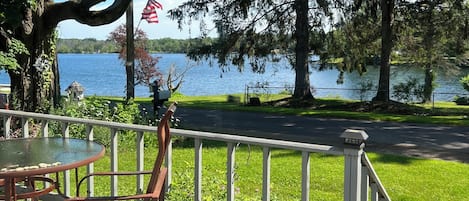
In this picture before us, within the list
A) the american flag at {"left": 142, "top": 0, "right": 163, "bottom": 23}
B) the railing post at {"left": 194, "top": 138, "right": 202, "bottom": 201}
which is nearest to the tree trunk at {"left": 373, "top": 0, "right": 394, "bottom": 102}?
the american flag at {"left": 142, "top": 0, "right": 163, "bottom": 23}

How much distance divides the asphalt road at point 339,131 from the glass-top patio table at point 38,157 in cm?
549

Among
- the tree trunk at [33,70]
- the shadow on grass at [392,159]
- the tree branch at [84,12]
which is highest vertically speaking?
the tree branch at [84,12]

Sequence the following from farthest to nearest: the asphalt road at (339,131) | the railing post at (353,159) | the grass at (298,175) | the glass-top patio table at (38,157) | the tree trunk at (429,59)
Result: the tree trunk at (429,59)
the asphalt road at (339,131)
the grass at (298,175)
the glass-top patio table at (38,157)
the railing post at (353,159)

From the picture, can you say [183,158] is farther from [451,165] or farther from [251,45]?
[251,45]

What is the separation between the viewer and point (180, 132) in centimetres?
371

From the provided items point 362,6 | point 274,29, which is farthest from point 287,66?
point 362,6

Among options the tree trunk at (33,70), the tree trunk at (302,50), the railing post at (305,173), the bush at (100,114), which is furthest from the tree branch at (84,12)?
the tree trunk at (302,50)

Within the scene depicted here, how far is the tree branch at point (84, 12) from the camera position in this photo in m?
9.37

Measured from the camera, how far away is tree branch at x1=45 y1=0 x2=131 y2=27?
9367 millimetres

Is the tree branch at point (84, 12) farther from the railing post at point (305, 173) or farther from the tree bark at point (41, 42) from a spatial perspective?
the railing post at point (305, 173)

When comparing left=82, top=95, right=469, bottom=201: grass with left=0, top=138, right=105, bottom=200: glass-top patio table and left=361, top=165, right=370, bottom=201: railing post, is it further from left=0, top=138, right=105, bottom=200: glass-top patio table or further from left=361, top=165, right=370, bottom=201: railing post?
left=361, top=165, right=370, bottom=201: railing post

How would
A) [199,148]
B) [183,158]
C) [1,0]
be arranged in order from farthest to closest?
1. [183,158]
2. [1,0]
3. [199,148]

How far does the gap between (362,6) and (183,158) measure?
13423 mm

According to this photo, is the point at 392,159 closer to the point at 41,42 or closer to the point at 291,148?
the point at 291,148
